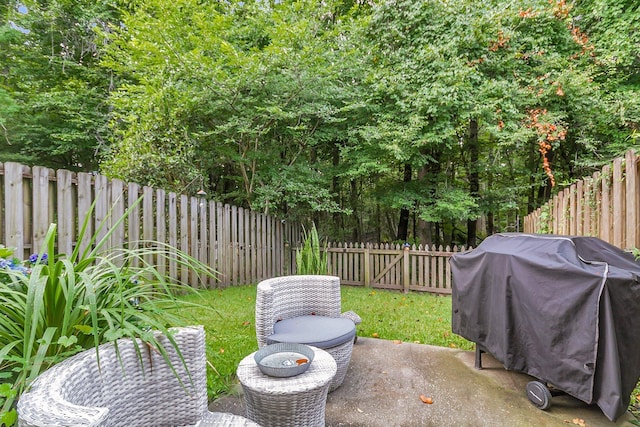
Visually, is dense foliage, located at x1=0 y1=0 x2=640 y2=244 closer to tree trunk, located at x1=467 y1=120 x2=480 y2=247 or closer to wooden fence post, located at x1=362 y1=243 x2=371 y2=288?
tree trunk, located at x1=467 y1=120 x2=480 y2=247

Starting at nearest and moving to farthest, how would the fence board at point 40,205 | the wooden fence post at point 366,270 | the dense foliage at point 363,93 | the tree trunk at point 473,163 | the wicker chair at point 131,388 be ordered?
the wicker chair at point 131,388, the fence board at point 40,205, the dense foliage at point 363,93, the wooden fence post at point 366,270, the tree trunk at point 473,163

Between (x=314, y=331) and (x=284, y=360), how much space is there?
2.03 feet

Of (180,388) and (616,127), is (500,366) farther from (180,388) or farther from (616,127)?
(616,127)

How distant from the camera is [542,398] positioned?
83.0 inches

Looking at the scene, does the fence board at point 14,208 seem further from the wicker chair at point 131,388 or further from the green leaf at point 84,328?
the wicker chair at point 131,388

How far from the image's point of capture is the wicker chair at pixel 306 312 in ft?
7.47

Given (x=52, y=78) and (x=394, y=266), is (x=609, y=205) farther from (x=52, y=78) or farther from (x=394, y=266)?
(x=52, y=78)

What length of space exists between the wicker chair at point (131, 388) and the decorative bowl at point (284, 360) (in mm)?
359

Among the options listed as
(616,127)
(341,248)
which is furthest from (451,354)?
(616,127)

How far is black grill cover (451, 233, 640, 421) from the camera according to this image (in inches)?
68.2

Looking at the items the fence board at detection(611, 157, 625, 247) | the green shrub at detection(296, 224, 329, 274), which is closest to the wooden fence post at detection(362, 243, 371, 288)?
the green shrub at detection(296, 224, 329, 274)

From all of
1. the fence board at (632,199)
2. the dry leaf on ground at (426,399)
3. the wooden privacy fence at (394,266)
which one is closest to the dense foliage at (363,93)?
the wooden privacy fence at (394,266)

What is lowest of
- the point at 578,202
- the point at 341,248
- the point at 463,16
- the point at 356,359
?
the point at 356,359

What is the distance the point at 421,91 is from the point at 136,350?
6656mm
